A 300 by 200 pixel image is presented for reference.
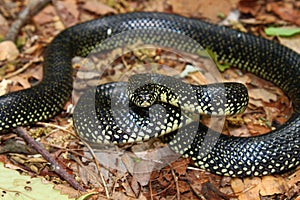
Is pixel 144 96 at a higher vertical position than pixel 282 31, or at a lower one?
higher

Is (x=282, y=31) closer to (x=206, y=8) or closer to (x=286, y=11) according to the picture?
(x=286, y=11)

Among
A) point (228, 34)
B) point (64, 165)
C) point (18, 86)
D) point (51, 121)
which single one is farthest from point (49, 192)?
point (228, 34)

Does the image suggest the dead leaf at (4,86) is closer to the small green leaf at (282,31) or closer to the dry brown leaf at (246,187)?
the dry brown leaf at (246,187)

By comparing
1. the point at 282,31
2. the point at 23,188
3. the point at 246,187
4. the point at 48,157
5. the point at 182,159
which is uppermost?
the point at 282,31

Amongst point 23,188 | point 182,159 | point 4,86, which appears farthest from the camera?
point 4,86

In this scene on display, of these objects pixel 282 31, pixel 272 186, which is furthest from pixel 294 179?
pixel 282 31
